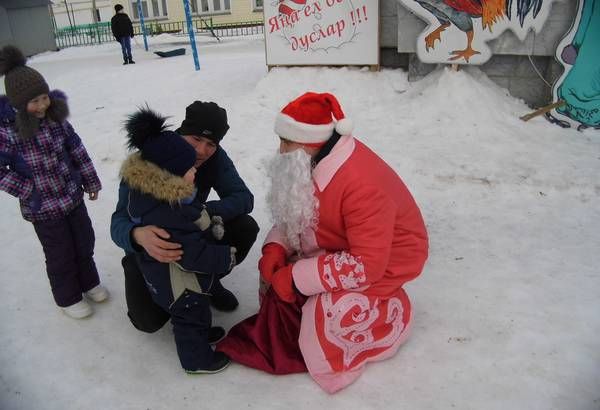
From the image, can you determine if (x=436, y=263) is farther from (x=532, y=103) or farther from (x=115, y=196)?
(x=532, y=103)

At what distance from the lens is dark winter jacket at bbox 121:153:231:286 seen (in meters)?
2.02

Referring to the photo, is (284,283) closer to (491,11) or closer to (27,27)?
(491,11)

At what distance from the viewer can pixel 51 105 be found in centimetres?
255

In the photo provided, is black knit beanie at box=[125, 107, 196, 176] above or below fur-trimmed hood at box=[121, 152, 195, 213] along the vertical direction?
above

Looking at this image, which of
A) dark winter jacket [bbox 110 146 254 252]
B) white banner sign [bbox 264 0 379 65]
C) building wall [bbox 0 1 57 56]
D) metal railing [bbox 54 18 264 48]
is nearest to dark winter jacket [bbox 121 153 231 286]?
dark winter jacket [bbox 110 146 254 252]

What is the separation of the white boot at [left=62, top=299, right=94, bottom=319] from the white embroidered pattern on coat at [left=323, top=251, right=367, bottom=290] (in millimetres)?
1493

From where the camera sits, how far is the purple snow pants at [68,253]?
2635 mm

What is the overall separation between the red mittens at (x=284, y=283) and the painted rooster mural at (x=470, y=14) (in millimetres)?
4352

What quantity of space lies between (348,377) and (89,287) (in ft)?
5.29

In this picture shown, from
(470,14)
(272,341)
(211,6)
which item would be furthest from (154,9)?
(272,341)

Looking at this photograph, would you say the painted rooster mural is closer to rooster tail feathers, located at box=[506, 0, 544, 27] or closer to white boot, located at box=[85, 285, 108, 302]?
rooster tail feathers, located at box=[506, 0, 544, 27]

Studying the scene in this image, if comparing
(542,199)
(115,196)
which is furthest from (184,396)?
(542,199)

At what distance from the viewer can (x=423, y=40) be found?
5.75 meters

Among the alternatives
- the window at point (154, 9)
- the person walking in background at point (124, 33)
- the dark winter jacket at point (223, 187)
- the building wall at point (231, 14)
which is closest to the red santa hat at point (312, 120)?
the dark winter jacket at point (223, 187)
